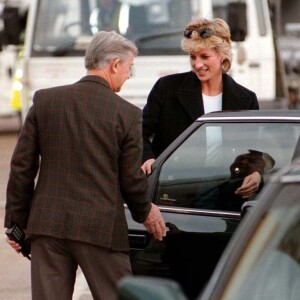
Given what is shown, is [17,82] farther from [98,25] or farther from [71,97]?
[71,97]

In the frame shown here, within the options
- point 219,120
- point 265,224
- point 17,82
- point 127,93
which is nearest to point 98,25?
point 127,93

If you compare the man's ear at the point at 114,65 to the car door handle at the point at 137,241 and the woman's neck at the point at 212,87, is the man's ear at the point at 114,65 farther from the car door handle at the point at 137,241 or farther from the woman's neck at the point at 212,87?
the woman's neck at the point at 212,87

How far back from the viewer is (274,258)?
3928 millimetres

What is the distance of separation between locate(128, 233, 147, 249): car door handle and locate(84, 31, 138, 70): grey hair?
0.98m

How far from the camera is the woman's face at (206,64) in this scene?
706 centimetres

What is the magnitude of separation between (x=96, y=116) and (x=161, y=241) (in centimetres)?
91

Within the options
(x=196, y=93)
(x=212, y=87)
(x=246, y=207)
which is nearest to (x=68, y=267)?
(x=246, y=207)

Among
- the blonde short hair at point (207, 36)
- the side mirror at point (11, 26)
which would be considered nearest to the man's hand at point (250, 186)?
the blonde short hair at point (207, 36)

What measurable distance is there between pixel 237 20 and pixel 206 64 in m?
6.73

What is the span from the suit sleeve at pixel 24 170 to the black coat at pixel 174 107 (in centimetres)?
127

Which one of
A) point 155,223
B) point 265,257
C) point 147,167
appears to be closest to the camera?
point 265,257

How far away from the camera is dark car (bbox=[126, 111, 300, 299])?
20.7ft

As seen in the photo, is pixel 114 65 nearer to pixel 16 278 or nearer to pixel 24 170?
pixel 24 170

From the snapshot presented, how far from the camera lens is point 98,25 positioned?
546 inches
